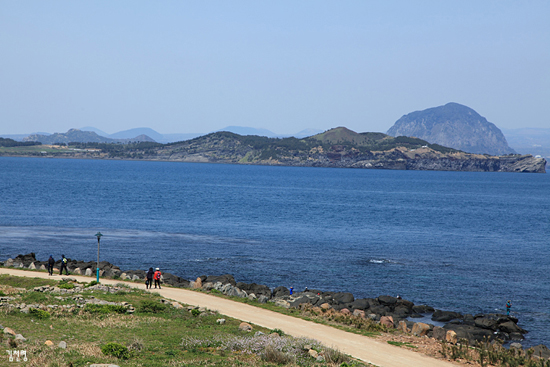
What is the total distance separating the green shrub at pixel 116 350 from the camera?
1584 cm

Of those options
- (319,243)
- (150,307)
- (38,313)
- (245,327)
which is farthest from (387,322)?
(319,243)

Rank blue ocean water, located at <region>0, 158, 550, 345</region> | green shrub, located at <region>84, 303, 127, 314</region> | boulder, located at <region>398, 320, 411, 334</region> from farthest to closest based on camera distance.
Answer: blue ocean water, located at <region>0, 158, 550, 345</region> < boulder, located at <region>398, 320, 411, 334</region> < green shrub, located at <region>84, 303, 127, 314</region>

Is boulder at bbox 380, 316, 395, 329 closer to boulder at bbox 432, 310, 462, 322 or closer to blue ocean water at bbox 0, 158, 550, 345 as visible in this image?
boulder at bbox 432, 310, 462, 322

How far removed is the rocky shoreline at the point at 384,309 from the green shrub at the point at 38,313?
12160 millimetres

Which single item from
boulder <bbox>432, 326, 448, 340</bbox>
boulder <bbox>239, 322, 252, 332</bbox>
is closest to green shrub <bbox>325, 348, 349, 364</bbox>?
boulder <bbox>239, 322, 252, 332</bbox>

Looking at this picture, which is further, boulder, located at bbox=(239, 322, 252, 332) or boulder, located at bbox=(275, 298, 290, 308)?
boulder, located at bbox=(275, 298, 290, 308)

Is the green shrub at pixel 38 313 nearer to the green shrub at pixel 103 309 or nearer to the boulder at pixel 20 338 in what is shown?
the green shrub at pixel 103 309

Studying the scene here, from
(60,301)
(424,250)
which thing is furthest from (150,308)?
(424,250)

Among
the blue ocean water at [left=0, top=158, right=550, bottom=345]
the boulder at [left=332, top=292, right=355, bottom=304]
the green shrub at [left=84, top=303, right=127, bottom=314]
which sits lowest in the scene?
the blue ocean water at [left=0, top=158, right=550, bottom=345]

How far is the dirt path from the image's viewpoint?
757 inches

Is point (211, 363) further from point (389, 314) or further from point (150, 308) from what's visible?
point (389, 314)

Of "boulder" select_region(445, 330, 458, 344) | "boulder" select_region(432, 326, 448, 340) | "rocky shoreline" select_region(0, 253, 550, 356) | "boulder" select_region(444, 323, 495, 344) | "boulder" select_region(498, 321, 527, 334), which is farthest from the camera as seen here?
"boulder" select_region(498, 321, 527, 334)

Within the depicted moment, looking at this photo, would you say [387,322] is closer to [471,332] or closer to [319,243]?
[471,332]

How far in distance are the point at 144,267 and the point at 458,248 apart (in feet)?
131
